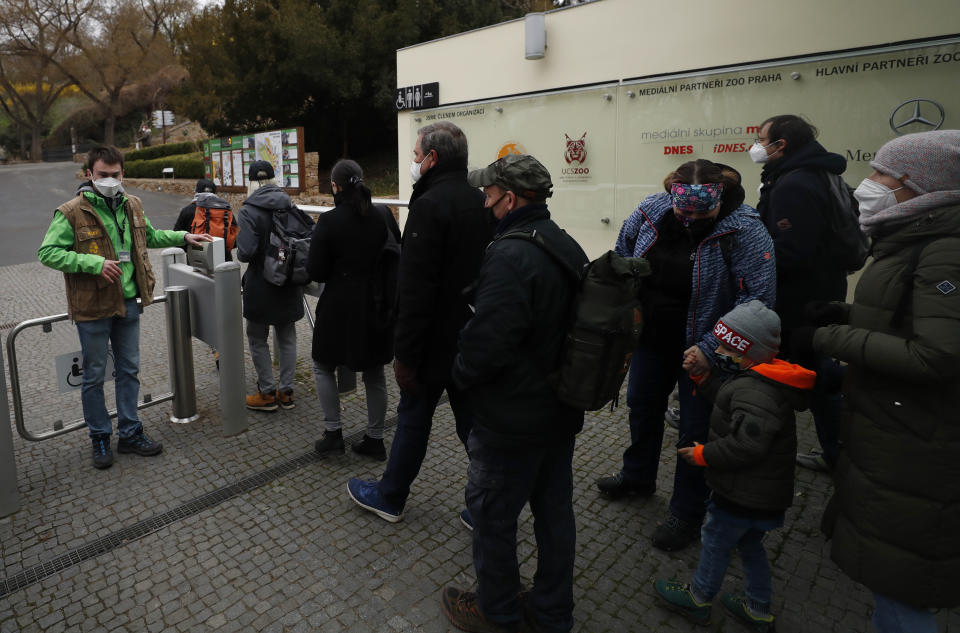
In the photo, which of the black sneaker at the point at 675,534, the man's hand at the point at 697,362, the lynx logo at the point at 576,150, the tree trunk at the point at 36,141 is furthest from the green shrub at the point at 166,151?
the man's hand at the point at 697,362

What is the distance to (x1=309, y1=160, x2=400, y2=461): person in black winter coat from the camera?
380 cm

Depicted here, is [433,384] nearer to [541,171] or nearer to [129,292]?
[541,171]

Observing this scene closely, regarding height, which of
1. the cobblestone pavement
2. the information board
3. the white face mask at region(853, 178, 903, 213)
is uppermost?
the information board

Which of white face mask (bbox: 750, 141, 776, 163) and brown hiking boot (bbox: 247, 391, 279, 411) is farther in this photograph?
brown hiking boot (bbox: 247, 391, 279, 411)

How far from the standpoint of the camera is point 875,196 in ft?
6.86

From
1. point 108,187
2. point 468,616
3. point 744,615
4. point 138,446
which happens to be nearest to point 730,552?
point 744,615

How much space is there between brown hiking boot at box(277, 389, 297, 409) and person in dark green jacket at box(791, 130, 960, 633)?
3897mm

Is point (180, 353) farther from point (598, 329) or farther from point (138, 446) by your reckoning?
point (598, 329)

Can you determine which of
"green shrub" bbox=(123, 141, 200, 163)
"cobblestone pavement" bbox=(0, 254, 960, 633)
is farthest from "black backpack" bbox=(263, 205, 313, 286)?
"green shrub" bbox=(123, 141, 200, 163)

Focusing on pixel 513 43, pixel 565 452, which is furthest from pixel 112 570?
pixel 513 43

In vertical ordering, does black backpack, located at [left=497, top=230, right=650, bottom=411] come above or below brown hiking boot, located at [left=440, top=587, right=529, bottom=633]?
above

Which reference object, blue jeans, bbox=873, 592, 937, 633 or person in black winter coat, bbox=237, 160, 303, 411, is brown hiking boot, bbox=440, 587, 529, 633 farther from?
person in black winter coat, bbox=237, 160, 303, 411

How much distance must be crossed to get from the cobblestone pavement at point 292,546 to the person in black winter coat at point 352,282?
2.04 ft

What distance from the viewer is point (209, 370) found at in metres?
5.89
